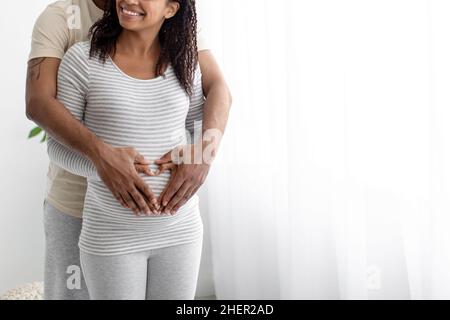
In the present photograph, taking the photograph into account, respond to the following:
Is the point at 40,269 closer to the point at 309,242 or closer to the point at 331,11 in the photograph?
the point at 309,242

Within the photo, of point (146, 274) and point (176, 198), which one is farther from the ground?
point (176, 198)

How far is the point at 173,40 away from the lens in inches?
47.4

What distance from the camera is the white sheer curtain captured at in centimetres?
142

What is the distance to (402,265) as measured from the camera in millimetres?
1636

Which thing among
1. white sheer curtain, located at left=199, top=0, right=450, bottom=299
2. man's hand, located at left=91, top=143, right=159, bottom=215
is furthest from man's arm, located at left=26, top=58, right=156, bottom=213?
white sheer curtain, located at left=199, top=0, right=450, bottom=299

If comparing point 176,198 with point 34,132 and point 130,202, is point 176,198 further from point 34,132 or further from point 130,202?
point 34,132

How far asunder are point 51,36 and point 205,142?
1.19 feet

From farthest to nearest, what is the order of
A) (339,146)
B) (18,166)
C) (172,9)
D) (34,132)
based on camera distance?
(18,166) → (34,132) → (339,146) → (172,9)

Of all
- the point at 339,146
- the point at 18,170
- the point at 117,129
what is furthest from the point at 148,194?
the point at 18,170

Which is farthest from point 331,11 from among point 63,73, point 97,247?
point 97,247

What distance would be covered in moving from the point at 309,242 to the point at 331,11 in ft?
2.28

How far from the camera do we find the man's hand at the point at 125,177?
42.4 inches

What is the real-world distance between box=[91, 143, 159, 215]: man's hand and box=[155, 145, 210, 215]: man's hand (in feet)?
0.10

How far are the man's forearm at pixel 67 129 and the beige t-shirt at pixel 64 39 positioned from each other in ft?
0.47
